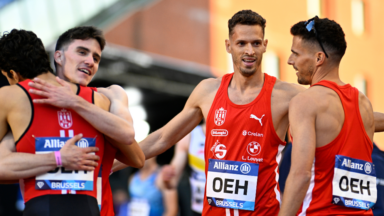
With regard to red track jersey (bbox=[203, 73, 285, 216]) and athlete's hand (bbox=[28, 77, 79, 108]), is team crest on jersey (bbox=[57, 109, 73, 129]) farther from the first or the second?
red track jersey (bbox=[203, 73, 285, 216])

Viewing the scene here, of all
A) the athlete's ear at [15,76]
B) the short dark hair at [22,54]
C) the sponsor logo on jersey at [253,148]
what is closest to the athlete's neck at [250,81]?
the sponsor logo on jersey at [253,148]

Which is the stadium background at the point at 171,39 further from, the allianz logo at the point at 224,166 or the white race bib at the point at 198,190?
the allianz logo at the point at 224,166

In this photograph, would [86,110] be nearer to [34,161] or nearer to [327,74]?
[34,161]

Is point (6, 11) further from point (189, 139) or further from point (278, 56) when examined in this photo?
point (278, 56)

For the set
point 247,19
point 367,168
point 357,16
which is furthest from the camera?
point 357,16

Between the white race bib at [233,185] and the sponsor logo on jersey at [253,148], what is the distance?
9cm

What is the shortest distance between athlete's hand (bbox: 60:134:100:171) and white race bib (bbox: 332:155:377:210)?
1653 mm

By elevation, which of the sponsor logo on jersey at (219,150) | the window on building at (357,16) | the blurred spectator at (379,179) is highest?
the window on building at (357,16)

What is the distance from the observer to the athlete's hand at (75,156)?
321 centimetres

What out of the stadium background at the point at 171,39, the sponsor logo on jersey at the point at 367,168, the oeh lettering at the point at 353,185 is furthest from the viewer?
the stadium background at the point at 171,39

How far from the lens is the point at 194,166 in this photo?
6660 mm

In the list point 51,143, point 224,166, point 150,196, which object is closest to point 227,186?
point 224,166

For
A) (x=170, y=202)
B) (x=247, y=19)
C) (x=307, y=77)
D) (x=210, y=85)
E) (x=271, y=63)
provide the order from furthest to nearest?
(x=271, y=63) → (x=170, y=202) → (x=210, y=85) → (x=247, y=19) → (x=307, y=77)

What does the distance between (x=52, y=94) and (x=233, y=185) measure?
5.06ft
